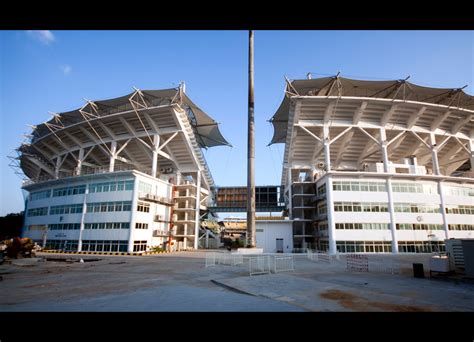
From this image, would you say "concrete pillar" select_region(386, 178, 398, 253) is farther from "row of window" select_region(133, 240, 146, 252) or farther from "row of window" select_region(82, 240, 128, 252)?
"row of window" select_region(82, 240, 128, 252)

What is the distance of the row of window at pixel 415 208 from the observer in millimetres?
40500

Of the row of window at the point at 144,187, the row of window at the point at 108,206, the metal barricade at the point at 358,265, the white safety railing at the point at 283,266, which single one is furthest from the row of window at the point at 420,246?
the row of window at the point at 108,206

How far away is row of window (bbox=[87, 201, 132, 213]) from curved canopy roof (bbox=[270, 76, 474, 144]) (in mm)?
30648

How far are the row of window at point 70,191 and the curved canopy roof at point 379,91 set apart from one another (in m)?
37.1

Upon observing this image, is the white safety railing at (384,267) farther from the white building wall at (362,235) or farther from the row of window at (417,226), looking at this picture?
the row of window at (417,226)

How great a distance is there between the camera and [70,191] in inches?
1742

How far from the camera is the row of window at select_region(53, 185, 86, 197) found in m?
42.9

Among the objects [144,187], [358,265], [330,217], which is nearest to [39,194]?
[144,187]

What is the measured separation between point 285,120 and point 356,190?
2034 centimetres

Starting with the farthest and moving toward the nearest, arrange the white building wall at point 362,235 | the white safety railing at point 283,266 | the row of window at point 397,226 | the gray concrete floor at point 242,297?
the row of window at point 397,226 < the white building wall at point 362,235 < the white safety railing at point 283,266 < the gray concrete floor at point 242,297

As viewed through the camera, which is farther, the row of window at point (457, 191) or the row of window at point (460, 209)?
the row of window at point (457, 191)
